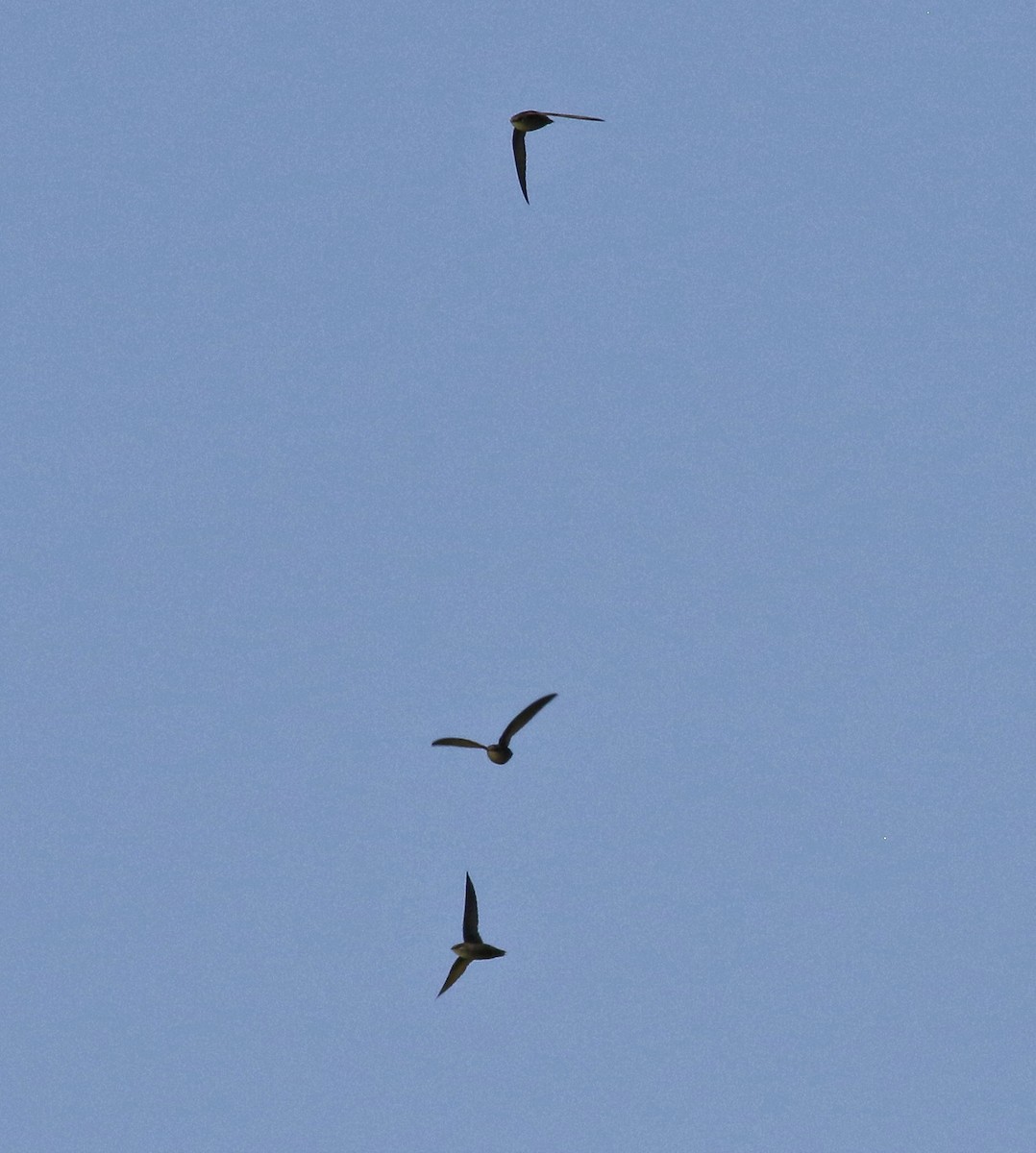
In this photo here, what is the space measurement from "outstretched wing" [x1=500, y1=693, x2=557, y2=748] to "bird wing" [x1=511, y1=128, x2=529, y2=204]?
18.3 m

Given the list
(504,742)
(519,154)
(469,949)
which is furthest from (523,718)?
(519,154)

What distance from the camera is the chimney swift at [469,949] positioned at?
1790 inches

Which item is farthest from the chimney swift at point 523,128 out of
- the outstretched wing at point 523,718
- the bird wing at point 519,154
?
the outstretched wing at point 523,718

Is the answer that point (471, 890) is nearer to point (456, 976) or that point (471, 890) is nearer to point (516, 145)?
point (456, 976)

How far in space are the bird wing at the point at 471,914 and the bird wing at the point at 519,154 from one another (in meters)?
22.2

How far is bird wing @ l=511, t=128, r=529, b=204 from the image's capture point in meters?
48.2

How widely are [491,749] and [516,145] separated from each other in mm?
20458

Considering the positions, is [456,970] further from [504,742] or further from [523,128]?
[523,128]

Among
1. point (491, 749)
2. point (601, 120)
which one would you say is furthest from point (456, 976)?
point (601, 120)

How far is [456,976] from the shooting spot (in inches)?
1791

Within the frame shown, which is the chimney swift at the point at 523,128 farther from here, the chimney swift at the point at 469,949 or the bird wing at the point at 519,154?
the chimney swift at the point at 469,949

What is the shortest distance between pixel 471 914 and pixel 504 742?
9.02 metres

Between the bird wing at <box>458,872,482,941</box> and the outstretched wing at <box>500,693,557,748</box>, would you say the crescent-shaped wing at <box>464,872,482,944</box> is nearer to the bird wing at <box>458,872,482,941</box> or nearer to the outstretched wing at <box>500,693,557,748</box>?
the bird wing at <box>458,872,482,941</box>

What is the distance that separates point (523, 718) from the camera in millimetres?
38719
